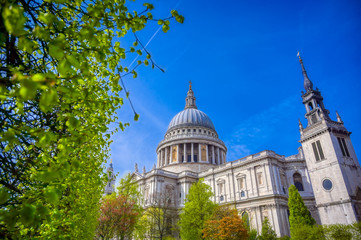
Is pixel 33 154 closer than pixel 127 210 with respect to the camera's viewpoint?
Yes

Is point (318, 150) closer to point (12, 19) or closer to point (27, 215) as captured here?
point (27, 215)

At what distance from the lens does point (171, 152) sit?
2571 inches

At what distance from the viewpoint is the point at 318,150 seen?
114 feet

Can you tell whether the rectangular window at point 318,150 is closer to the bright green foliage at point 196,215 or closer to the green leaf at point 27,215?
the bright green foliage at point 196,215

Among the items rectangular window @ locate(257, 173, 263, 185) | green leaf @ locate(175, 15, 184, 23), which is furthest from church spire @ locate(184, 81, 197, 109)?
green leaf @ locate(175, 15, 184, 23)

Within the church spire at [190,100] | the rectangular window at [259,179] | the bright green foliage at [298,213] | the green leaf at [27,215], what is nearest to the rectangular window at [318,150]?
the bright green foliage at [298,213]

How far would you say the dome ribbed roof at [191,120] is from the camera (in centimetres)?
7104

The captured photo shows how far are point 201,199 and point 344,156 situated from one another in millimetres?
22051

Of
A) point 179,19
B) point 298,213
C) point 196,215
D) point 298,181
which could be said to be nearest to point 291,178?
point 298,181

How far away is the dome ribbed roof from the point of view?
71044 mm

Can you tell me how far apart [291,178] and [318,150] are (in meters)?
9.28

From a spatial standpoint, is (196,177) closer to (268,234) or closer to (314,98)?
(268,234)

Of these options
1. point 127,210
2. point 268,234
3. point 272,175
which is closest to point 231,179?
point 272,175

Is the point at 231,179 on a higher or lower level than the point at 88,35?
higher
